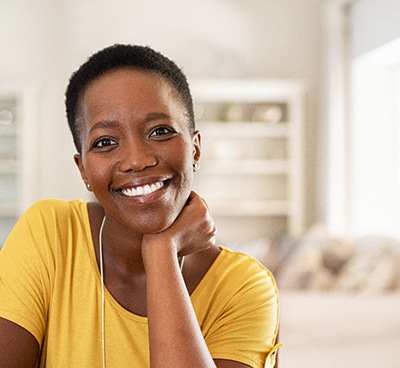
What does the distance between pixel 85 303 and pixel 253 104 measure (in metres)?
4.68

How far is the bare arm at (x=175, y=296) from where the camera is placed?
127cm

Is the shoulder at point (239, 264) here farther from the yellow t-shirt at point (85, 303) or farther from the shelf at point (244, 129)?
the shelf at point (244, 129)

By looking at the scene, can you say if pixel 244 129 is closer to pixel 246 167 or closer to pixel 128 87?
pixel 246 167

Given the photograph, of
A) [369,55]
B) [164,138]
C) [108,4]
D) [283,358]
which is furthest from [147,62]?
[108,4]

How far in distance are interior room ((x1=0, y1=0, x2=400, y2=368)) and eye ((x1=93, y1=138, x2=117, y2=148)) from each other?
3.58 metres

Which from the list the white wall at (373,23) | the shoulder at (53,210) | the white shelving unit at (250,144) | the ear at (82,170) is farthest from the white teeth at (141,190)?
the white shelving unit at (250,144)

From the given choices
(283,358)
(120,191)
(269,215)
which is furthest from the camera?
(269,215)

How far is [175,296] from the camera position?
52.1 inches

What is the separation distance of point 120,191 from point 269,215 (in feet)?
15.7

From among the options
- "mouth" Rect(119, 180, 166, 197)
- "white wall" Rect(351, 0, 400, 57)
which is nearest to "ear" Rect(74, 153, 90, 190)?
"mouth" Rect(119, 180, 166, 197)

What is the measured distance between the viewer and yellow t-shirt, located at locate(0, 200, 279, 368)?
1357 mm

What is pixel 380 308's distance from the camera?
3611 mm

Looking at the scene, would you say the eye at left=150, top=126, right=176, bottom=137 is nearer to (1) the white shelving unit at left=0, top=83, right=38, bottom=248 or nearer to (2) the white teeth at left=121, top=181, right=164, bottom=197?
(2) the white teeth at left=121, top=181, right=164, bottom=197

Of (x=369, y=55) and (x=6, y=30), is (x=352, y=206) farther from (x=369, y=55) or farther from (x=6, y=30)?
(x=6, y=30)
